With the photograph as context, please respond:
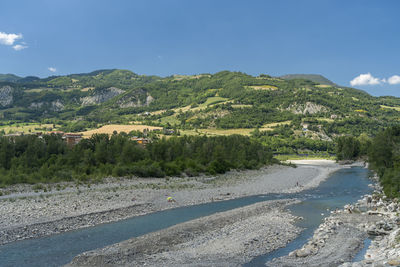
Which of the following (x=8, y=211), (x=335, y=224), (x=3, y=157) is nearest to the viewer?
(x=335, y=224)

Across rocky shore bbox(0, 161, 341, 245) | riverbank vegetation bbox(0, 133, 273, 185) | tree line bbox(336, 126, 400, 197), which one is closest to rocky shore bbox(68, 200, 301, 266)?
rocky shore bbox(0, 161, 341, 245)

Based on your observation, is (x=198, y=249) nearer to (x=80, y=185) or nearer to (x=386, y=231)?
(x=386, y=231)

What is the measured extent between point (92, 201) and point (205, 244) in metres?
18.4

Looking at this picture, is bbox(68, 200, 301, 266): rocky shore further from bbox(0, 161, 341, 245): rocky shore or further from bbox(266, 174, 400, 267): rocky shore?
bbox(0, 161, 341, 245): rocky shore

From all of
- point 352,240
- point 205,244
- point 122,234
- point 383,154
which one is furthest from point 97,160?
point 383,154

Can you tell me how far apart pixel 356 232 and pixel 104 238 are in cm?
1857

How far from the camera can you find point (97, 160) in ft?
207

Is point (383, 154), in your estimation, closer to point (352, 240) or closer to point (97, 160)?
point (352, 240)

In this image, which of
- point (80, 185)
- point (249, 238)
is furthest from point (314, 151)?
point (249, 238)

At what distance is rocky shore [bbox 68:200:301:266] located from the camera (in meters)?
17.6

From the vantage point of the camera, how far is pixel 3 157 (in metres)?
54.1

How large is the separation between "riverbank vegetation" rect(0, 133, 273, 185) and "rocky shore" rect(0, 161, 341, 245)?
428 cm

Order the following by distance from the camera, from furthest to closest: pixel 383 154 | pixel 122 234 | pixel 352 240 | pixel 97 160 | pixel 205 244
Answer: pixel 97 160 → pixel 383 154 → pixel 122 234 → pixel 352 240 → pixel 205 244

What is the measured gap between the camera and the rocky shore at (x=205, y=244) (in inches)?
694
